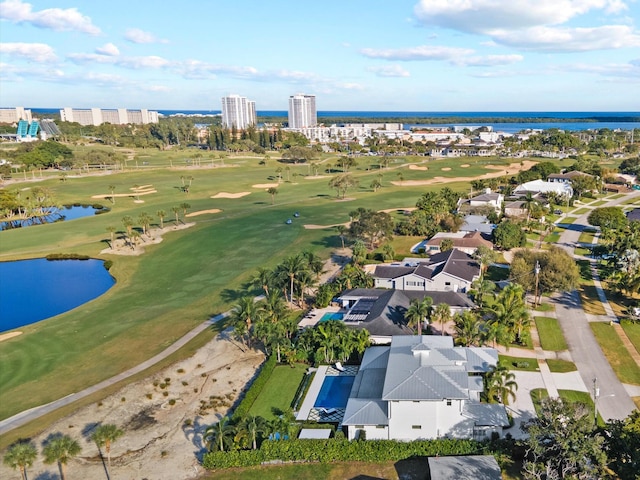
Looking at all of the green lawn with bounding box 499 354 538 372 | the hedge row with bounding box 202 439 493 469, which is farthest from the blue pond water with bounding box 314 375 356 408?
the green lawn with bounding box 499 354 538 372

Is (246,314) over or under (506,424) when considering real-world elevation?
over

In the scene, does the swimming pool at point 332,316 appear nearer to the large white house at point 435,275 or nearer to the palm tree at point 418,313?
the palm tree at point 418,313

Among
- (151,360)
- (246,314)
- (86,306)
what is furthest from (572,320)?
(86,306)

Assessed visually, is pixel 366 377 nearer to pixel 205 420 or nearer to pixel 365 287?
pixel 205 420

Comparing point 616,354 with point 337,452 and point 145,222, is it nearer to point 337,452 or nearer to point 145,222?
point 337,452

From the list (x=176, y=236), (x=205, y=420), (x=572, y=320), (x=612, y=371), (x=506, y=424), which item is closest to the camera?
(x=506, y=424)

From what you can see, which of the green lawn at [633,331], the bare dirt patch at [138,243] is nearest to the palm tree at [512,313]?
the green lawn at [633,331]


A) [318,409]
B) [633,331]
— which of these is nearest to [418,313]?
[318,409]

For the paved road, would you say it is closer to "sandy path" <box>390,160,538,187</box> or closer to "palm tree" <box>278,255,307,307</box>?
"palm tree" <box>278,255,307,307</box>
